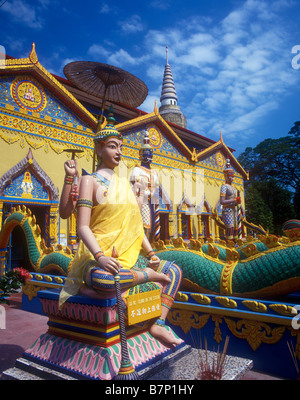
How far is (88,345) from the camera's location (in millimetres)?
2262

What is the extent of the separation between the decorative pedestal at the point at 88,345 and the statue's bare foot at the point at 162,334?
4 centimetres

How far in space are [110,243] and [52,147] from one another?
285 inches

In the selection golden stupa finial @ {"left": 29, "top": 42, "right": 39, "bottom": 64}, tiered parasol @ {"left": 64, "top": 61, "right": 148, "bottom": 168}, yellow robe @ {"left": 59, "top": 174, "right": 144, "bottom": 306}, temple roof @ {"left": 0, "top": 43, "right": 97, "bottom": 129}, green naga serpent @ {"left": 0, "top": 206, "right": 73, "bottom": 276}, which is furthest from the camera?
golden stupa finial @ {"left": 29, "top": 42, "right": 39, "bottom": 64}

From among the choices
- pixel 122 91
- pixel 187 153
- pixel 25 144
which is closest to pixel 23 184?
pixel 25 144

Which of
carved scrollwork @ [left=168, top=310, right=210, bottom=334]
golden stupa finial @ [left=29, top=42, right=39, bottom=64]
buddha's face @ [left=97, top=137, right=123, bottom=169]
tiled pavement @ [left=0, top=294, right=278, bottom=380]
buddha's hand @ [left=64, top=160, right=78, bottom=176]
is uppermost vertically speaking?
golden stupa finial @ [left=29, top=42, right=39, bottom=64]

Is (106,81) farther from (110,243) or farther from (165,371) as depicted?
(165,371)

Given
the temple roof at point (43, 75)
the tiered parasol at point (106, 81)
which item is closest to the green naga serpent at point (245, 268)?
the tiered parasol at point (106, 81)

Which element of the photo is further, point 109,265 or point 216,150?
point 216,150

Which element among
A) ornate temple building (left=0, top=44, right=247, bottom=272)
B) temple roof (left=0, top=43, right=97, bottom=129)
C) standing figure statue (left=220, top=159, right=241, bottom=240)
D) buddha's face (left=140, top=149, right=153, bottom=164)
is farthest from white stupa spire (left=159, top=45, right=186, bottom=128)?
buddha's face (left=140, top=149, right=153, bottom=164)

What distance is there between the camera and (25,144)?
8.26 metres

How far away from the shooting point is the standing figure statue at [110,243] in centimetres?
227

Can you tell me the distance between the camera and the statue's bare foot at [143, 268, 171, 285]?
2570 millimetres

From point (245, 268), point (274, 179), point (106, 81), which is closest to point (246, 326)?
point (245, 268)

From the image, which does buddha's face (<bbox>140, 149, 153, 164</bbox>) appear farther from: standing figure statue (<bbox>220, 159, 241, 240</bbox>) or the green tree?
the green tree
